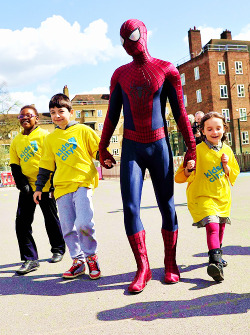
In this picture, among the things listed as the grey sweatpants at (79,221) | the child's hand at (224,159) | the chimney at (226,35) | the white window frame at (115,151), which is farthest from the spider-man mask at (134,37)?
the white window frame at (115,151)

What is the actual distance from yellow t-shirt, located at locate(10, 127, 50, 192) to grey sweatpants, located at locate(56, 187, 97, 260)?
2.26 ft

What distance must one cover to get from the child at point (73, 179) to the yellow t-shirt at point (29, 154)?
0.38 meters

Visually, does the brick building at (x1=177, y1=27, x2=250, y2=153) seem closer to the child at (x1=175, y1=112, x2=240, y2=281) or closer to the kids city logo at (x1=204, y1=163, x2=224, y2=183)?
the child at (x1=175, y1=112, x2=240, y2=281)

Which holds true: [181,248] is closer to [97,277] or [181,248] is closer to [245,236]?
[245,236]

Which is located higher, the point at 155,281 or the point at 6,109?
the point at 6,109

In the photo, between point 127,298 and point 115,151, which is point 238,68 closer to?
point 115,151

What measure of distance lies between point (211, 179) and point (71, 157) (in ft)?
4.67

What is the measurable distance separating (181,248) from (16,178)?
2.16 m

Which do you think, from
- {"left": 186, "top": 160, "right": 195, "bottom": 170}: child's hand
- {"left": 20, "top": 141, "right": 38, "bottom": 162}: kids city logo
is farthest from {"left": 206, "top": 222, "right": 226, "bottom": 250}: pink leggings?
{"left": 20, "top": 141, "right": 38, "bottom": 162}: kids city logo

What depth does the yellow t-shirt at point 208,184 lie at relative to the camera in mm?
3639

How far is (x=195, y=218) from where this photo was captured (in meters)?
3.67

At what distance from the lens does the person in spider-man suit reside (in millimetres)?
3326

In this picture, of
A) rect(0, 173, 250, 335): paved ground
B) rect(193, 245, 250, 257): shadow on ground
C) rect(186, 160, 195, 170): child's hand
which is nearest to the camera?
rect(0, 173, 250, 335): paved ground

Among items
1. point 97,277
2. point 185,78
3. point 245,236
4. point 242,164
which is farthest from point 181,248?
point 185,78
